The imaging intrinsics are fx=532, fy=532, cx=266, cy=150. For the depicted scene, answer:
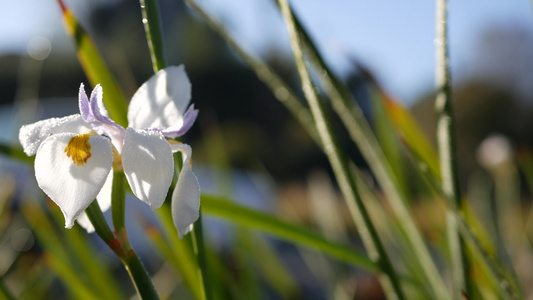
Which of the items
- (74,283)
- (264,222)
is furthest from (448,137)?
(74,283)

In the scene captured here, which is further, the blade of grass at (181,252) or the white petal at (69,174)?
the blade of grass at (181,252)

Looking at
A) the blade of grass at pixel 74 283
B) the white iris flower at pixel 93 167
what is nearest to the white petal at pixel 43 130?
the white iris flower at pixel 93 167

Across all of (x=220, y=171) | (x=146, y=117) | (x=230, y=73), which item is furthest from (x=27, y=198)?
(x=230, y=73)

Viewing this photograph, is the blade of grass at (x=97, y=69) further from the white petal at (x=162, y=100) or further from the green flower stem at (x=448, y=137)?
the green flower stem at (x=448, y=137)

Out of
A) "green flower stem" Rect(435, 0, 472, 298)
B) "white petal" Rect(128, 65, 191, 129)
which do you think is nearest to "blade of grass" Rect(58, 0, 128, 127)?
"white petal" Rect(128, 65, 191, 129)

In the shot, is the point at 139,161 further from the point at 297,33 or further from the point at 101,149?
the point at 297,33

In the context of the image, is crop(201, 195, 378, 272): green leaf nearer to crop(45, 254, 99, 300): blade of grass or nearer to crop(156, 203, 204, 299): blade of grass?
crop(156, 203, 204, 299): blade of grass
